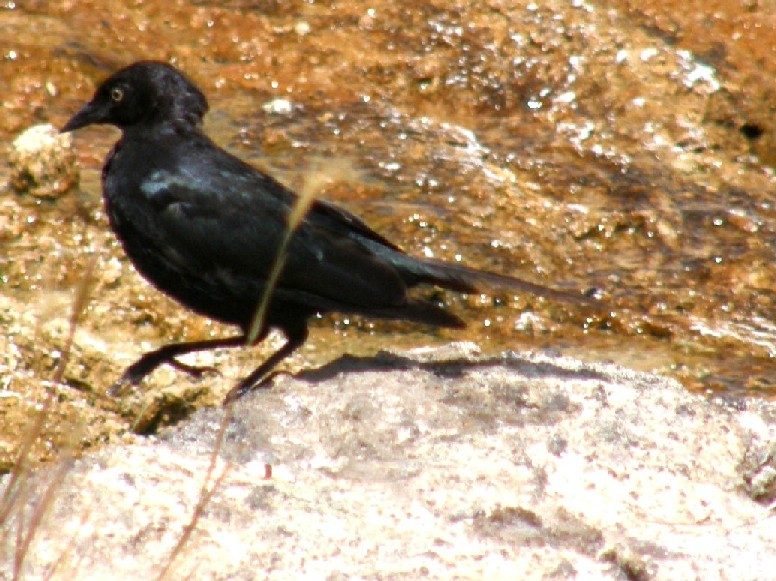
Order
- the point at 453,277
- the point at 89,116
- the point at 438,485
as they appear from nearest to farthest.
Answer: the point at 438,485, the point at 453,277, the point at 89,116

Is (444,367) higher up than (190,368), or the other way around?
(444,367)

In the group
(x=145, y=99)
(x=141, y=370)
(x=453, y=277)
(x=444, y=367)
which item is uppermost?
(x=145, y=99)

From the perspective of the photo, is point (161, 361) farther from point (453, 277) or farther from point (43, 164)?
point (43, 164)

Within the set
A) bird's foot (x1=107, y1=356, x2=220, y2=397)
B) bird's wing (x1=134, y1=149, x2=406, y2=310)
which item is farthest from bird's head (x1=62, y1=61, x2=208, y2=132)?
bird's foot (x1=107, y1=356, x2=220, y2=397)

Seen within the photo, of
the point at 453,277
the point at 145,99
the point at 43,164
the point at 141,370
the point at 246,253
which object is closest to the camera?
the point at 246,253

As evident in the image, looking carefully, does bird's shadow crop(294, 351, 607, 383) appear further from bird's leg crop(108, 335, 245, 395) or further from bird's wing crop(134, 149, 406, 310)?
bird's leg crop(108, 335, 245, 395)

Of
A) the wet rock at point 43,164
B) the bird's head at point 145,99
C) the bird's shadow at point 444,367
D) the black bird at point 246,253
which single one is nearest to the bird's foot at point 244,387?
the black bird at point 246,253

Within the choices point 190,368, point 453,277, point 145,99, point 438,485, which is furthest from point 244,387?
point 438,485
